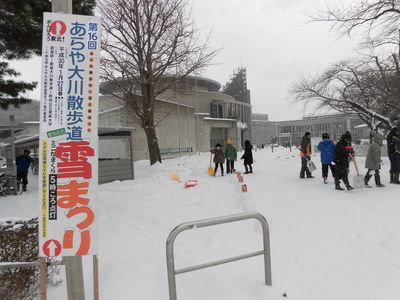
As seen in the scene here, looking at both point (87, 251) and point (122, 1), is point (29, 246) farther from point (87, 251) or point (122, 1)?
point (122, 1)

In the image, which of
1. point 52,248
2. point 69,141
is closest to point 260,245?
point 52,248

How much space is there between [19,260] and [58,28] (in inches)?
93.9

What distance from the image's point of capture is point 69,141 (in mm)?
2826

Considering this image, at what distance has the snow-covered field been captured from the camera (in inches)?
146

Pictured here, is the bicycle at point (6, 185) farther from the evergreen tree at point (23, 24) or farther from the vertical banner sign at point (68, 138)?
the vertical banner sign at point (68, 138)

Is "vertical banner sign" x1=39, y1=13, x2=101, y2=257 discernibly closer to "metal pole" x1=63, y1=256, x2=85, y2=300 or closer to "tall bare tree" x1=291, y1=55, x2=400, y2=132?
"metal pole" x1=63, y1=256, x2=85, y2=300

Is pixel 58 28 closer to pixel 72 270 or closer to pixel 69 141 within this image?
pixel 69 141

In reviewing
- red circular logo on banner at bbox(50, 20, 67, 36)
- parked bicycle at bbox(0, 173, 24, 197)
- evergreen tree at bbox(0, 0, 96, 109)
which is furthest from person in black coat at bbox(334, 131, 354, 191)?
parked bicycle at bbox(0, 173, 24, 197)

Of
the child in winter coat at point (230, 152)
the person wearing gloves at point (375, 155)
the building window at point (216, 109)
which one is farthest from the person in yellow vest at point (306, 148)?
the building window at point (216, 109)

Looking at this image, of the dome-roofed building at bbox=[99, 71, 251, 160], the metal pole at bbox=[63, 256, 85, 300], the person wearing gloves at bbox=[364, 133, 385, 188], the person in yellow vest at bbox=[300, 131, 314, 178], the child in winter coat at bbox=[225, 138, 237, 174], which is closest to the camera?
the metal pole at bbox=[63, 256, 85, 300]

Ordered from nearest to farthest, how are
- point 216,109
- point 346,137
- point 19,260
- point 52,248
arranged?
point 52,248, point 19,260, point 346,137, point 216,109

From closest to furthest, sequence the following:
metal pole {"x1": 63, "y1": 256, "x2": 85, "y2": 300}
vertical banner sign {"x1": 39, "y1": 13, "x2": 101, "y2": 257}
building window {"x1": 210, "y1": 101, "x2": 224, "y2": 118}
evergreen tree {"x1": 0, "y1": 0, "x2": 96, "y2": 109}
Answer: vertical banner sign {"x1": 39, "y1": 13, "x2": 101, "y2": 257} < metal pole {"x1": 63, "y1": 256, "x2": 85, "y2": 300} < evergreen tree {"x1": 0, "y1": 0, "x2": 96, "y2": 109} < building window {"x1": 210, "y1": 101, "x2": 224, "y2": 118}

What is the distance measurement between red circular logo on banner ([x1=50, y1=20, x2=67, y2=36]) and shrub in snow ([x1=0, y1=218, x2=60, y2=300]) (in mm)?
2151

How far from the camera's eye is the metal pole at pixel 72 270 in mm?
2928
